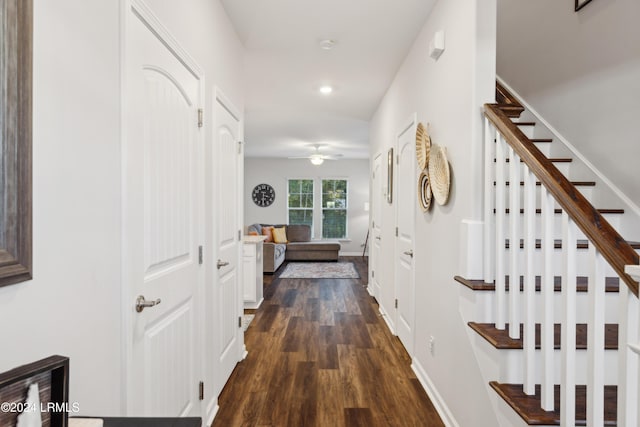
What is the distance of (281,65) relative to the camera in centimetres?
357

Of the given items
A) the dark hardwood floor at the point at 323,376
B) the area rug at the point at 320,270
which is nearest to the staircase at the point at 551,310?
the dark hardwood floor at the point at 323,376

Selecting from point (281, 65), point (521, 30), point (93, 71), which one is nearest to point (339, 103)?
point (281, 65)

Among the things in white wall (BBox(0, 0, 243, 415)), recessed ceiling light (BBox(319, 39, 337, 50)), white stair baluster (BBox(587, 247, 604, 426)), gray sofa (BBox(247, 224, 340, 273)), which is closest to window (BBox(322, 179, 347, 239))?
gray sofa (BBox(247, 224, 340, 273))

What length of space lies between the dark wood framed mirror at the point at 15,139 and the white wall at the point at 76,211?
40 millimetres

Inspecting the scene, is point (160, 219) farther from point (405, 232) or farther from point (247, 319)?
point (247, 319)

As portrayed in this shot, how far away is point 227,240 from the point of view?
2.61m

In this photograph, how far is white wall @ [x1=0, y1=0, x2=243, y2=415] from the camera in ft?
2.69

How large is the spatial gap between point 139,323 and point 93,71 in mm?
854

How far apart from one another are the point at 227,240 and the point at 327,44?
1.84 m

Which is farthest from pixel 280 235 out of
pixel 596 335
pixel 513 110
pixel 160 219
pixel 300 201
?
pixel 596 335

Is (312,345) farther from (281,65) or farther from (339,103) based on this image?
(339,103)

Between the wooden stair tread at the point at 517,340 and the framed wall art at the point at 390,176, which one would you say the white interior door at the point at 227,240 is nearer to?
the wooden stair tread at the point at 517,340

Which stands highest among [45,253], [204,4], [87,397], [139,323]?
[204,4]

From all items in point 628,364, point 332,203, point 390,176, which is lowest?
point 628,364
